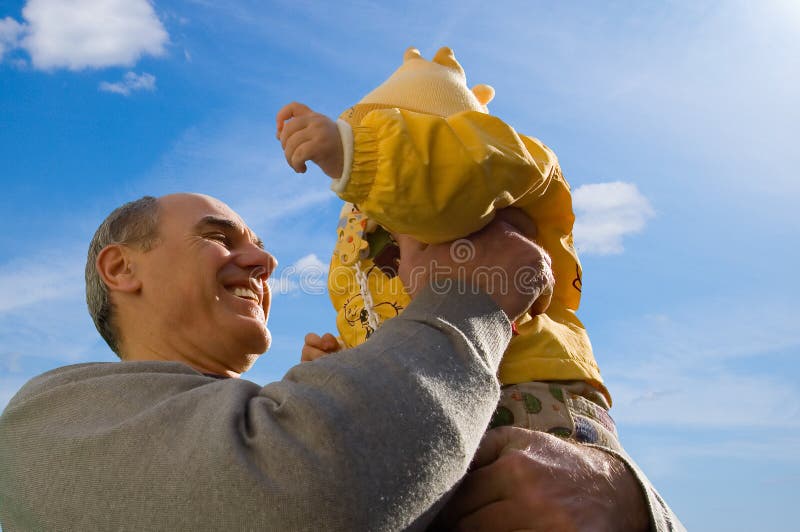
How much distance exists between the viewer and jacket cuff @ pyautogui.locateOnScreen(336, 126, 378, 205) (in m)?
1.83

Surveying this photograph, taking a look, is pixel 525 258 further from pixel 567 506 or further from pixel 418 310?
pixel 567 506

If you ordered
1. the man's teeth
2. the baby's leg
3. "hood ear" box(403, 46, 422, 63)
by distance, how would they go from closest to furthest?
1. the baby's leg
2. the man's teeth
3. "hood ear" box(403, 46, 422, 63)

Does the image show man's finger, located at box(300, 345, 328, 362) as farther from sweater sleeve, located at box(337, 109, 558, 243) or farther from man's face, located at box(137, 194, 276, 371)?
sweater sleeve, located at box(337, 109, 558, 243)

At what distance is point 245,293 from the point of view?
285 centimetres

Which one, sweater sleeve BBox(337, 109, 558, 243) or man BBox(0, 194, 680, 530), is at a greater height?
sweater sleeve BBox(337, 109, 558, 243)

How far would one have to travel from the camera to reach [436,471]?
153 centimetres

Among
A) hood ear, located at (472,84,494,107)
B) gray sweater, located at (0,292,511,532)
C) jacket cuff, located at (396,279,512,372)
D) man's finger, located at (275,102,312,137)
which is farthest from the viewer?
hood ear, located at (472,84,494,107)

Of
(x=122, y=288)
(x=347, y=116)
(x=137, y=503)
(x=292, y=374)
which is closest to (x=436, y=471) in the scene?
(x=292, y=374)

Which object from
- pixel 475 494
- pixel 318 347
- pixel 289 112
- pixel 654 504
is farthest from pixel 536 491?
pixel 289 112

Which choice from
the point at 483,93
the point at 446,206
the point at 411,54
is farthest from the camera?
the point at 411,54

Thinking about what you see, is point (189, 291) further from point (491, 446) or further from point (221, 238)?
point (491, 446)

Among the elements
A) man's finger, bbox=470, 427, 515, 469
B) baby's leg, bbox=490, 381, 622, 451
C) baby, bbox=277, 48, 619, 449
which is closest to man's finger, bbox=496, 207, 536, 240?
baby, bbox=277, 48, 619, 449

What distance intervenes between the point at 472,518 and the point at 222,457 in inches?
27.5

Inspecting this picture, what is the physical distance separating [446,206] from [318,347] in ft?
2.89
